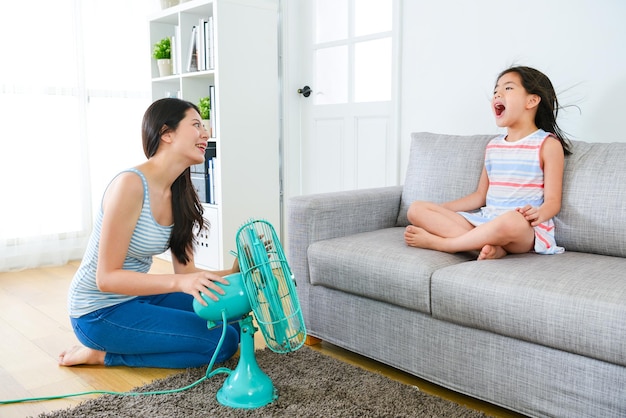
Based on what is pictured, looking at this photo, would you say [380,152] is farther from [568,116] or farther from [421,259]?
[421,259]

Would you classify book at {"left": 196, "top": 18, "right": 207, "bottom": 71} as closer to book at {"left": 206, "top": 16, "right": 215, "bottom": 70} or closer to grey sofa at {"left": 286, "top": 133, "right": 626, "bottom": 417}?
book at {"left": 206, "top": 16, "right": 215, "bottom": 70}

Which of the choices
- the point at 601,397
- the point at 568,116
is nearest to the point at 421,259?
the point at 601,397

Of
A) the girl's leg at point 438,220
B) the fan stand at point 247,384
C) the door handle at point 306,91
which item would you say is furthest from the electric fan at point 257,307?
the door handle at point 306,91

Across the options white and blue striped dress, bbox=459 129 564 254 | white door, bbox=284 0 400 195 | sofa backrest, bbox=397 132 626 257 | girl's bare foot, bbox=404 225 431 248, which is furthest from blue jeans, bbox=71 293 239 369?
white door, bbox=284 0 400 195

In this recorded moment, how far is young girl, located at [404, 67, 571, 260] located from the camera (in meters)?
1.83

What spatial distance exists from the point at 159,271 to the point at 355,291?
1721 mm

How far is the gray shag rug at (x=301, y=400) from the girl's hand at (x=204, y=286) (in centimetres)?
32

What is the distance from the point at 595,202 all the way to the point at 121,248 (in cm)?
149

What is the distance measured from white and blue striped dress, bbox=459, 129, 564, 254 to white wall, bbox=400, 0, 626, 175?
0.42 meters

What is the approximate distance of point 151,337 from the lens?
185 cm

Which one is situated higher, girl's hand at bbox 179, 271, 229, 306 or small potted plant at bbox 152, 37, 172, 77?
small potted plant at bbox 152, 37, 172, 77

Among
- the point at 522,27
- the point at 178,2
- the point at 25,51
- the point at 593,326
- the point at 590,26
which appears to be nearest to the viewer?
the point at 593,326

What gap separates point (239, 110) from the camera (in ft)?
10.5

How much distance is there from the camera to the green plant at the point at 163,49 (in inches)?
143
